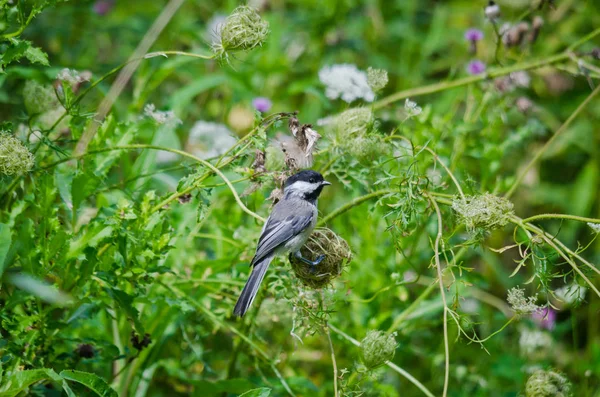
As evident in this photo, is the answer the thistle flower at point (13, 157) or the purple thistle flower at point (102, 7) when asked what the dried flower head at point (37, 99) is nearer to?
the thistle flower at point (13, 157)

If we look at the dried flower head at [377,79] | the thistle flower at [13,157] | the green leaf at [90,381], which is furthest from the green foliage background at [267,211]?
the dried flower head at [377,79]

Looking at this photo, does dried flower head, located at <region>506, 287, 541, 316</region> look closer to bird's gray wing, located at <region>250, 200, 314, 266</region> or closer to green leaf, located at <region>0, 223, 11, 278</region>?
bird's gray wing, located at <region>250, 200, 314, 266</region>

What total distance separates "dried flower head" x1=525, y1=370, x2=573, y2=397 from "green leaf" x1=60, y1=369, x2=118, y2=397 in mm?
1415

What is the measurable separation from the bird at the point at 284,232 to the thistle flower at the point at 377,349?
0.35 meters

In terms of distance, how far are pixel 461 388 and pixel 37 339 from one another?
83.3 inches

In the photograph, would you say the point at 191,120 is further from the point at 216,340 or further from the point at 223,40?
the point at 223,40

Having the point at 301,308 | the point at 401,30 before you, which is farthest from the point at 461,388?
the point at 401,30

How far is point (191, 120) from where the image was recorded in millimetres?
4941

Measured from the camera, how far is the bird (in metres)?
2.49

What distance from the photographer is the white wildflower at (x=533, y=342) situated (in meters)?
3.65

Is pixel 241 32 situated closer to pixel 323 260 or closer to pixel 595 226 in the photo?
pixel 323 260

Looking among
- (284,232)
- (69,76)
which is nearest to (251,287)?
(284,232)

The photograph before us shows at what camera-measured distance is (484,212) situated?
2178 mm

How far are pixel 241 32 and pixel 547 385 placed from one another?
1579 millimetres
